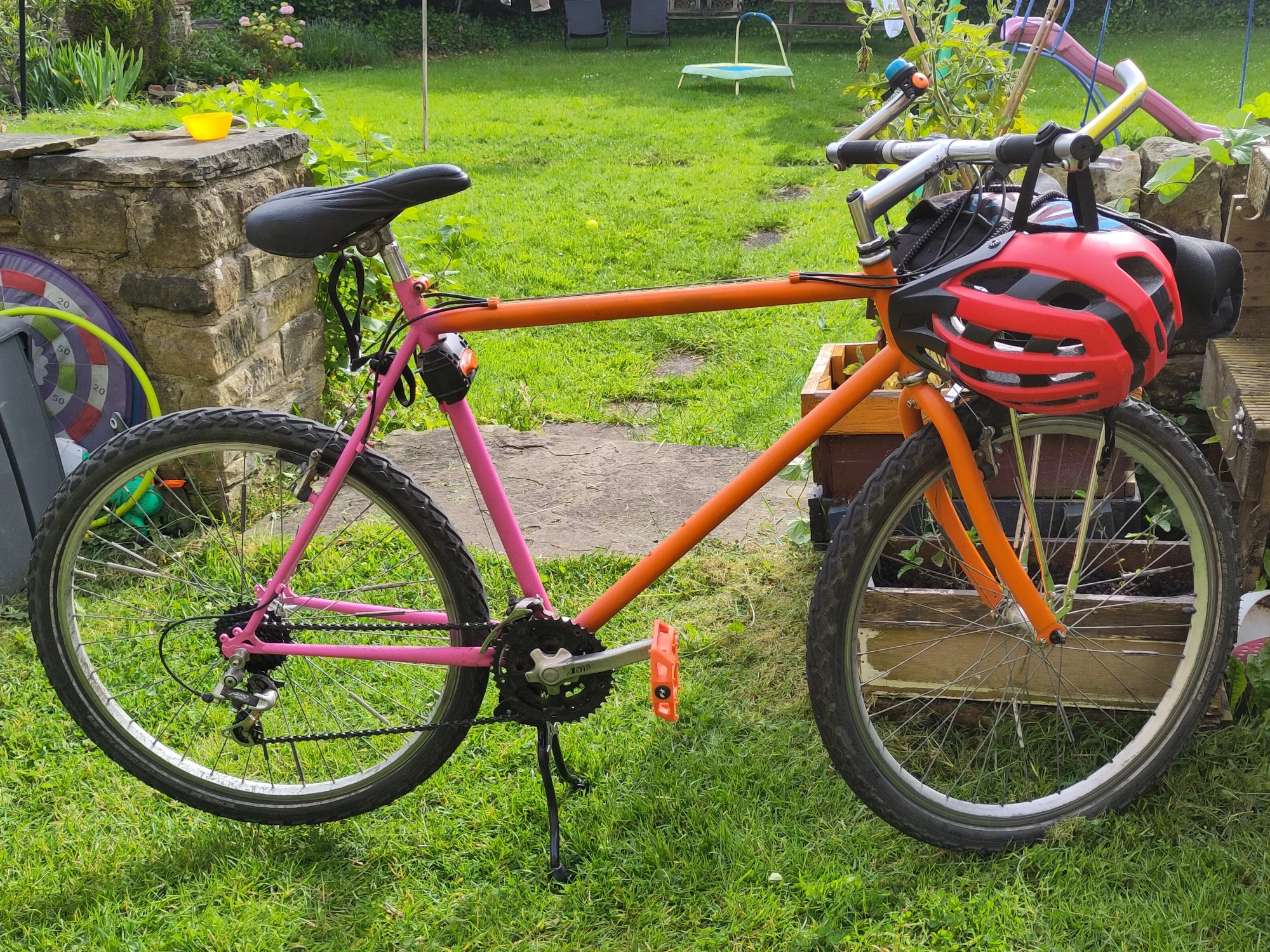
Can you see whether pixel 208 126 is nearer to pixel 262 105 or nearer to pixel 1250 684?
pixel 262 105

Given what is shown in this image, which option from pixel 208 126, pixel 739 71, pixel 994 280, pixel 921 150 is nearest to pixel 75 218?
pixel 208 126

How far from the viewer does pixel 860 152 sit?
6.15 ft

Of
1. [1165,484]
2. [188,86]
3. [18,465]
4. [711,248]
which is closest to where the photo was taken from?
[1165,484]

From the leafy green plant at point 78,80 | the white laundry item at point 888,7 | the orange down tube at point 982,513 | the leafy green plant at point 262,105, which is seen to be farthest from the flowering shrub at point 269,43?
the orange down tube at point 982,513

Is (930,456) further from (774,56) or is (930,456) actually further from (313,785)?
(774,56)

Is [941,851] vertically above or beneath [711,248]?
beneath

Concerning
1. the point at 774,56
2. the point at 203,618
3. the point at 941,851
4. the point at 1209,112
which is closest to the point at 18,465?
the point at 203,618

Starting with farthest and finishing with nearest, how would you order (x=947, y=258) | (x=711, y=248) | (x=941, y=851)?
(x=711, y=248) < (x=941, y=851) < (x=947, y=258)

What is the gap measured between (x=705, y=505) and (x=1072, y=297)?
2.39 feet

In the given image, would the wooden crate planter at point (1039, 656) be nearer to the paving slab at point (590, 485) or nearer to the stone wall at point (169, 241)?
the paving slab at point (590, 485)

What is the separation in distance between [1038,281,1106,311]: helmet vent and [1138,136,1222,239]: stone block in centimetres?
→ 138

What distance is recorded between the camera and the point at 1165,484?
2066 millimetres

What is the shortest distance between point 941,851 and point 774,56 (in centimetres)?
1270

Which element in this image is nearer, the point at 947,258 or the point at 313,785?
the point at 947,258
